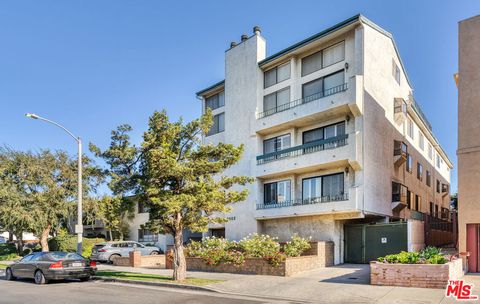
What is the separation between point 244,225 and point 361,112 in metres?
10.2

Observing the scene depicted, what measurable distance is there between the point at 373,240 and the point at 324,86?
8902mm

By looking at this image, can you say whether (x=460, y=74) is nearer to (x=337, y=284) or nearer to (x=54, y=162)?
(x=337, y=284)

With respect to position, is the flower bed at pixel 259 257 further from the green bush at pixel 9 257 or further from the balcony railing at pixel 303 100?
the green bush at pixel 9 257

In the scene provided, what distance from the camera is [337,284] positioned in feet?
47.6

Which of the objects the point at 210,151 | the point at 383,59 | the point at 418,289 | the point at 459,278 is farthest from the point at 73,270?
the point at 383,59

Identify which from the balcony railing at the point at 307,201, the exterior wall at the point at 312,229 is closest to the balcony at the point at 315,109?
the balcony railing at the point at 307,201

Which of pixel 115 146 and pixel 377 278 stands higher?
pixel 115 146

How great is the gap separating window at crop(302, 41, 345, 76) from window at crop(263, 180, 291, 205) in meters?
6.79

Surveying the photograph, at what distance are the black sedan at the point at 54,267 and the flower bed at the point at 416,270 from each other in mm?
11434

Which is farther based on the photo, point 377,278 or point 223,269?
point 223,269

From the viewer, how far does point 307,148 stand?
2361cm

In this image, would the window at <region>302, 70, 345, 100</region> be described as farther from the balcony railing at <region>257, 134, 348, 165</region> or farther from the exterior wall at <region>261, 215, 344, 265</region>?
the exterior wall at <region>261, 215, 344, 265</region>

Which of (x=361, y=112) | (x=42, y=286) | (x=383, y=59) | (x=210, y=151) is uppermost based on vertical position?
(x=383, y=59)

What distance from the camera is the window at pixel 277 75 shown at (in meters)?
26.3
